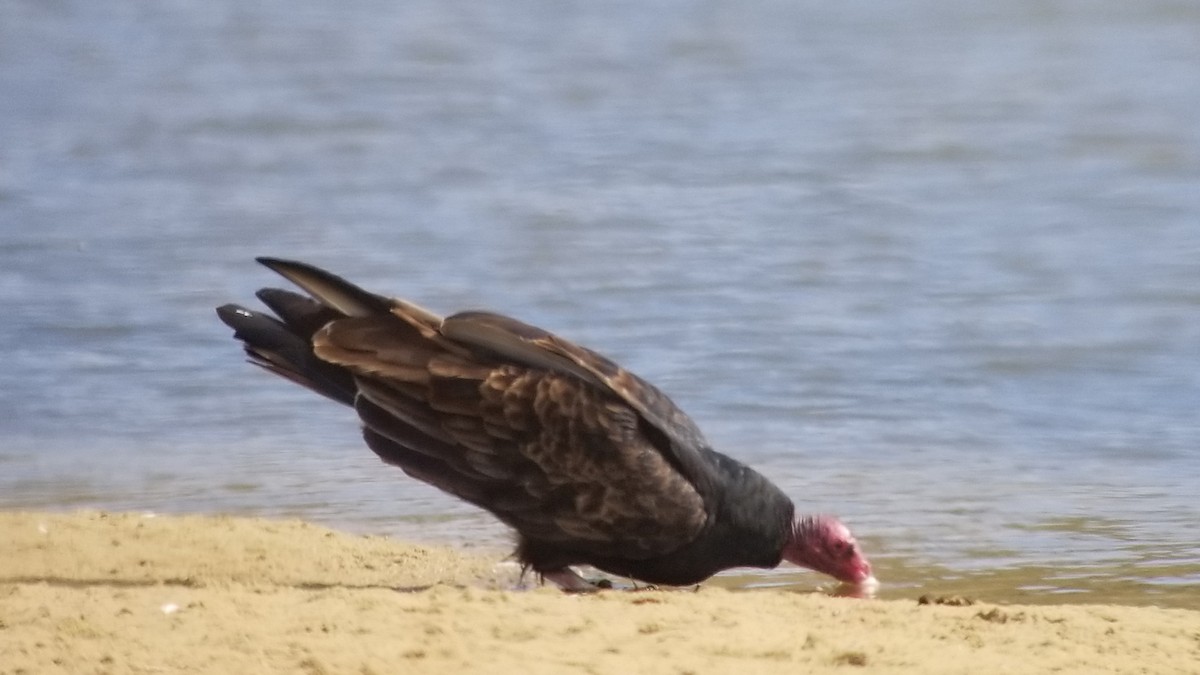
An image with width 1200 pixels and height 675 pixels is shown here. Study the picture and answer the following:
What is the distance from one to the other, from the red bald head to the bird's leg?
521 mm

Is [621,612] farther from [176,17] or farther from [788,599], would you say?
[176,17]

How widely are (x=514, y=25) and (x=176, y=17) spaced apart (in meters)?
2.66

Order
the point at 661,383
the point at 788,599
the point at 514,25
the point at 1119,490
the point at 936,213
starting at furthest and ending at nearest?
the point at 514,25, the point at 936,213, the point at 661,383, the point at 1119,490, the point at 788,599

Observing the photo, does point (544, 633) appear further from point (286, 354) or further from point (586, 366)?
point (286, 354)

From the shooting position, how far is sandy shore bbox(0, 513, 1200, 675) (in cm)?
434

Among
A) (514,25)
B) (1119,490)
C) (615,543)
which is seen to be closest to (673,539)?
(615,543)

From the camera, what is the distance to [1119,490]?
673cm

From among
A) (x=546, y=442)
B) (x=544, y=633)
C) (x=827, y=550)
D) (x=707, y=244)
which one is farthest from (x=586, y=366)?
(x=707, y=244)

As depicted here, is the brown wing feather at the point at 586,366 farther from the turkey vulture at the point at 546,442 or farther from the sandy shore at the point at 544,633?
the sandy shore at the point at 544,633

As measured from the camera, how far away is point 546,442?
548 cm

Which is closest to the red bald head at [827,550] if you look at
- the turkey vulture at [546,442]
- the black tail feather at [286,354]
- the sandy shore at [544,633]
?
the turkey vulture at [546,442]

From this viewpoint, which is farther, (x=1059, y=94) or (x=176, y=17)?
(x=176, y=17)

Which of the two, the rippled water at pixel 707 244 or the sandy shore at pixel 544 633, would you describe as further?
the rippled water at pixel 707 244

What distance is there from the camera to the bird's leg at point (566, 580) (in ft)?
18.6
